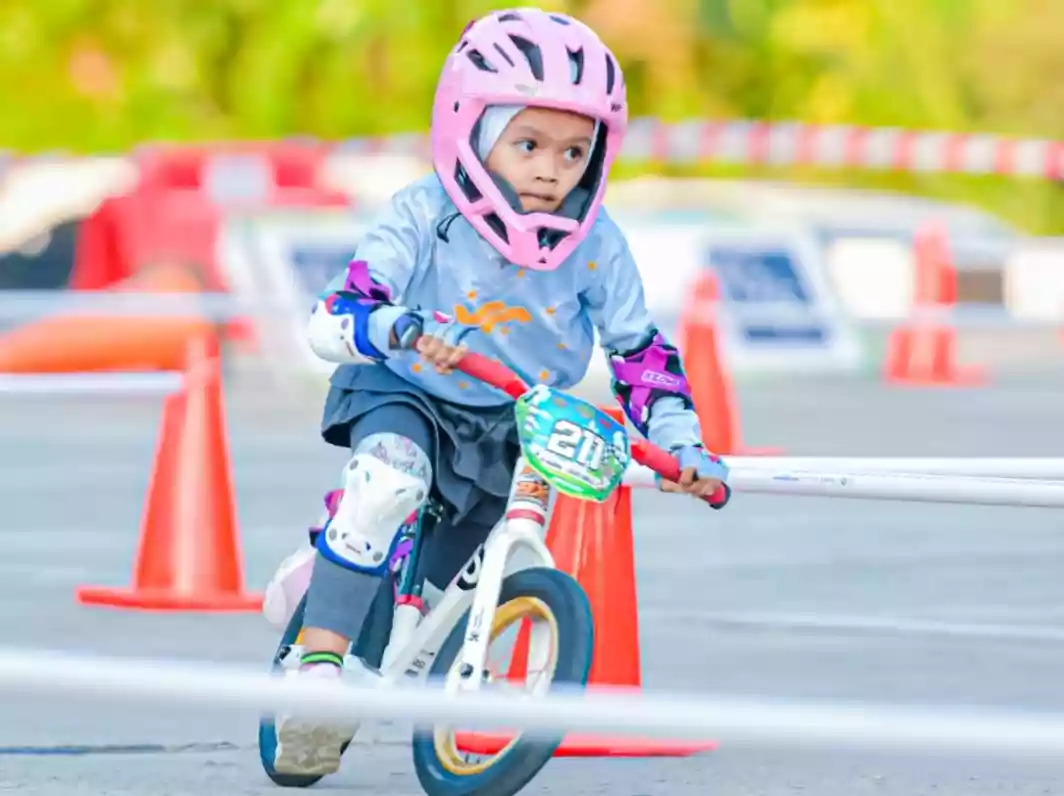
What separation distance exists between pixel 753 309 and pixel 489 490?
510 inches

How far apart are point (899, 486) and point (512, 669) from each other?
3.12ft

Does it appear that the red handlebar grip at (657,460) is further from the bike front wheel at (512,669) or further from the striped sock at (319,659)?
the striped sock at (319,659)

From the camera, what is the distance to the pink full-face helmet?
21.0ft

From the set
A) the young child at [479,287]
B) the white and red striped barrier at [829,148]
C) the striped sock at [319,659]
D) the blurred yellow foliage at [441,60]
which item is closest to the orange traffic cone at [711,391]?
the young child at [479,287]

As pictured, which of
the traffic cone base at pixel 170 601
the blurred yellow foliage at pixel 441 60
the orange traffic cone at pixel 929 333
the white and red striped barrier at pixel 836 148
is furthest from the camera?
the blurred yellow foliage at pixel 441 60

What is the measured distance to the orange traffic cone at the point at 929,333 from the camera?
20.0 meters

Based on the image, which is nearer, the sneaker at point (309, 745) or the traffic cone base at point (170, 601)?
the sneaker at point (309, 745)

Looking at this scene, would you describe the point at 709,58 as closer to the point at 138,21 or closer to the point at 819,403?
the point at 138,21

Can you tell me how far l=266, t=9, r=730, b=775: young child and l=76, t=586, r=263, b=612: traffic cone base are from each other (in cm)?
335

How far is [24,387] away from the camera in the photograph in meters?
10.5

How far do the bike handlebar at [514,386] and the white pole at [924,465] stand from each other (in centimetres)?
112

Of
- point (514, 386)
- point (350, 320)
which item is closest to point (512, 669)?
point (514, 386)

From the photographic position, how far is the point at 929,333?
2003cm

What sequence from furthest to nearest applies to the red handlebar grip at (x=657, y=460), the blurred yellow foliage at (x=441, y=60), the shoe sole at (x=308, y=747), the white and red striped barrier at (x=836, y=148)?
the blurred yellow foliage at (x=441, y=60), the white and red striped barrier at (x=836, y=148), the shoe sole at (x=308, y=747), the red handlebar grip at (x=657, y=460)
